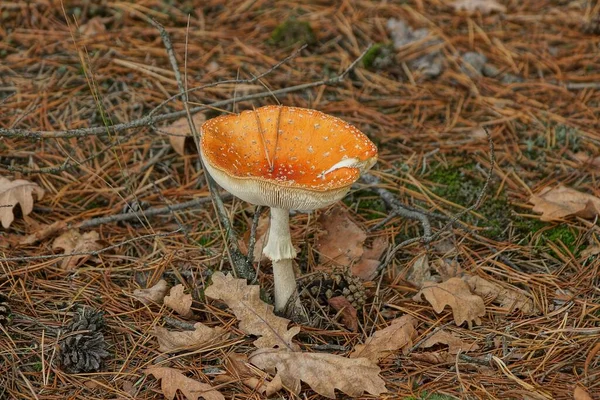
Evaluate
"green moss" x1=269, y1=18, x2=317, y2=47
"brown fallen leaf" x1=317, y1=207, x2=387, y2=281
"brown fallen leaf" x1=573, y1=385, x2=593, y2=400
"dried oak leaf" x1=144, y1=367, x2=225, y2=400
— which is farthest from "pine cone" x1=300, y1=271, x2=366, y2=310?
"green moss" x1=269, y1=18, x2=317, y2=47

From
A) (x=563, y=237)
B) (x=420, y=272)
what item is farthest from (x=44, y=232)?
(x=563, y=237)

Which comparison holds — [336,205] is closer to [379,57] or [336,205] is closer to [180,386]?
[180,386]

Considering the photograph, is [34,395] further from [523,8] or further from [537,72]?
[523,8]

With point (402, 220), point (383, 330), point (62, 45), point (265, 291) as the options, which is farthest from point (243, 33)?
point (383, 330)

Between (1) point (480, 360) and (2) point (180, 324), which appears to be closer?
(1) point (480, 360)

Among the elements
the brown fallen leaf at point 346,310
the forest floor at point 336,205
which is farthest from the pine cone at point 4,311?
the brown fallen leaf at point 346,310

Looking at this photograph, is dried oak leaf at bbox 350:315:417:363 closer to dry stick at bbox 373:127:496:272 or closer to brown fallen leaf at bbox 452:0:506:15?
dry stick at bbox 373:127:496:272

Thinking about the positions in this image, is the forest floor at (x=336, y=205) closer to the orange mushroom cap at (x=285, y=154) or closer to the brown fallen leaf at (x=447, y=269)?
the brown fallen leaf at (x=447, y=269)
